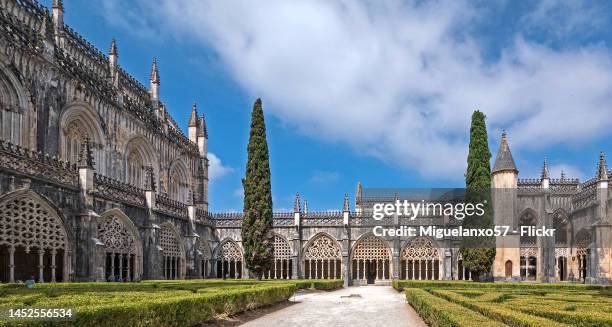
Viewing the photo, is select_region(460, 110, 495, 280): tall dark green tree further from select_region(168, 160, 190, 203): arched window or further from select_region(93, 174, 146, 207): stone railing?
select_region(168, 160, 190, 203): arched window

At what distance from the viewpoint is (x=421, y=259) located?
4434 centimetres

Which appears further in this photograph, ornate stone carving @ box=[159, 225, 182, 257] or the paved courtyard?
ornate stone carving @ box=[159, 225, 182, 257]

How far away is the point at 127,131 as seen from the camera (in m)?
35.0

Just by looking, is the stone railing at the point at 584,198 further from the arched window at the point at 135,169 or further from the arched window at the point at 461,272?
the arched window at the point at 135,169

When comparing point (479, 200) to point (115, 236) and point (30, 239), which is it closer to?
point (115, 236)

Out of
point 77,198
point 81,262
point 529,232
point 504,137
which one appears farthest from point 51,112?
point 529,232

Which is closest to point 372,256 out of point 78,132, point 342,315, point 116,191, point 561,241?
point 561,241

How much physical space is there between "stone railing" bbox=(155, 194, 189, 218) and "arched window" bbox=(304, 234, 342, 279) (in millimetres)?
12115

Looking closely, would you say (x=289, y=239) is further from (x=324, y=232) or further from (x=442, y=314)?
(x=442, y=314)

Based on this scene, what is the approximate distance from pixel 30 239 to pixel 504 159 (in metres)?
35.4

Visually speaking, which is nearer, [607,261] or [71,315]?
[71,315]

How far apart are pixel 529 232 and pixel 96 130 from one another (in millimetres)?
35674

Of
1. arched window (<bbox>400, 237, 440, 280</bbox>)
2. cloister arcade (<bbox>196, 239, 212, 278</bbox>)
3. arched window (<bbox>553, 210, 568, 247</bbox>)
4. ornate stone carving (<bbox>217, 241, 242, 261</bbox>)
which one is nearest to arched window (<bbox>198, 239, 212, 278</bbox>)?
cloister arcade (<bbox>196, 239, 212, 278</bbox>)

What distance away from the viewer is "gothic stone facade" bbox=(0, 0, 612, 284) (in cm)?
2261
